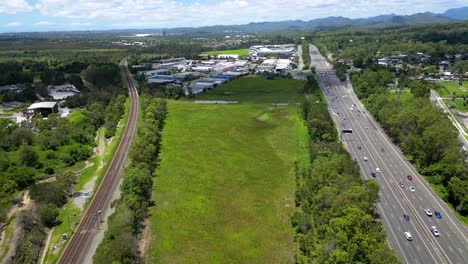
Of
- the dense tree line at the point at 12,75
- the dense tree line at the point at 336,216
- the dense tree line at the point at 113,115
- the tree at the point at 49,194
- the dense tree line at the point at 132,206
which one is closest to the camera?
the dense tree line at the point at 336,216

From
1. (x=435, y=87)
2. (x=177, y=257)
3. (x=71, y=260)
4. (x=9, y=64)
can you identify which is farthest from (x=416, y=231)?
(x=9, y=64)

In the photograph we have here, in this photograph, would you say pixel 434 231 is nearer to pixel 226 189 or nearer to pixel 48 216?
pixel 226 189

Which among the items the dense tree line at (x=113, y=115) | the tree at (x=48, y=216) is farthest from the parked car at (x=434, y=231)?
the dense tree line at (x=113, y=115)

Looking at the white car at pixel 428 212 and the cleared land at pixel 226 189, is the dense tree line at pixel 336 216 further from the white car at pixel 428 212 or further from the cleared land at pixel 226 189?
the white car at pixel 428 212

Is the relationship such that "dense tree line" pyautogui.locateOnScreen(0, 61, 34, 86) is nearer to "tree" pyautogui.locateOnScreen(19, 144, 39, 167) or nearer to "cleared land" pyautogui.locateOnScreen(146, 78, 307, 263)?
"cleared land" pyautogui.locateOnScreen(146, 78, 307, 263)

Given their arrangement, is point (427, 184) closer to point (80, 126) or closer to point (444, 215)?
point (444, 215)

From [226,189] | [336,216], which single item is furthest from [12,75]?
[336,216]

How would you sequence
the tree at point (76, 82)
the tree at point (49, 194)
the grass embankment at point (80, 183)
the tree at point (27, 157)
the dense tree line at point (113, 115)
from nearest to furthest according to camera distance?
the grass embankment at point (80, 183)
the tree at point (49, 194)
the tree at point (27, 157)
the dense tree line at point (113, 115)
the tree at point (76, 82)

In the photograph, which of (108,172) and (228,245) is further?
(108,172)
